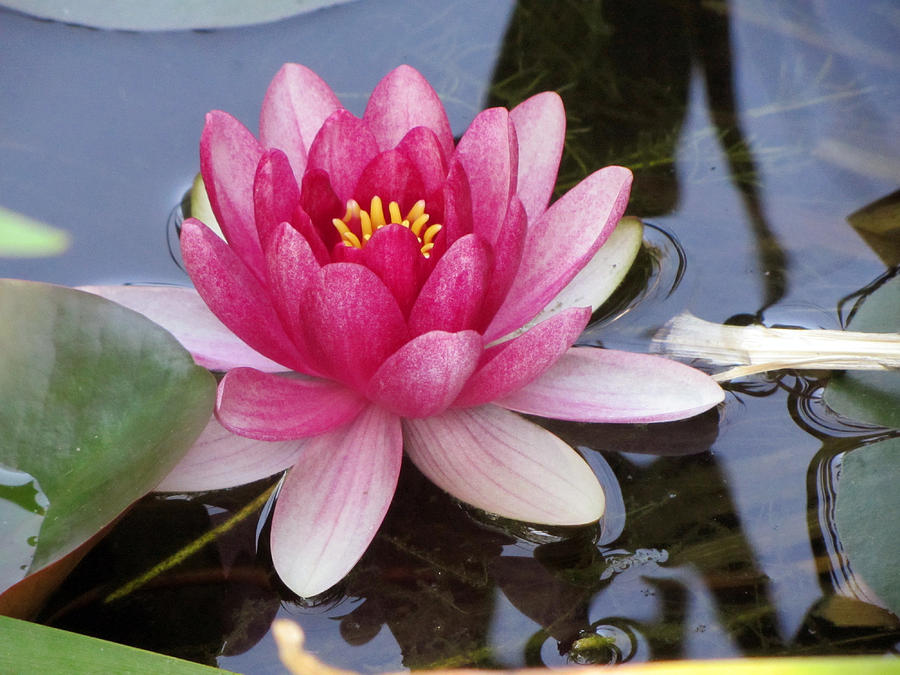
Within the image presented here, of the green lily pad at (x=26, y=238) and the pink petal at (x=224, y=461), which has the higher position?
the green lily pad at (x=26, y=238)

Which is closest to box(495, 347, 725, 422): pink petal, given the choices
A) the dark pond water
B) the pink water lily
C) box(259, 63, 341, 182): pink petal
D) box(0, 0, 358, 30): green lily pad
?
the pink water lily

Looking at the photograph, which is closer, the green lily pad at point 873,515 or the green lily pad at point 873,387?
the green lily pad at point 873,515

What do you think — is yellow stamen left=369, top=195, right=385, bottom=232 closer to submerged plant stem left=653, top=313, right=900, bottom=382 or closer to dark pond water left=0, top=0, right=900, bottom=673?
dark pond water left=0, top=0, right=900, bottom=673

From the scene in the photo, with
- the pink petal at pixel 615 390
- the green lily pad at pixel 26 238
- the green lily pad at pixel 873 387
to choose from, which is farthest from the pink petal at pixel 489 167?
the green lily pad at pixel 26 238

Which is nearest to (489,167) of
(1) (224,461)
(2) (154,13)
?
(1) (224,461)

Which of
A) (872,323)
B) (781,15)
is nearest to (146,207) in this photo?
(872,323)

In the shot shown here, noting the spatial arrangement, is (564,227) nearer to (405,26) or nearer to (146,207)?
(146,207)

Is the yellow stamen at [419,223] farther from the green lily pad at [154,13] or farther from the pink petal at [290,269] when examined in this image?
the green lily pad at [154,13]
